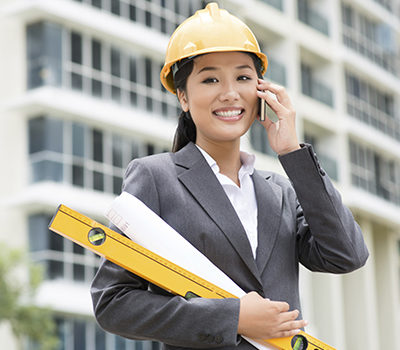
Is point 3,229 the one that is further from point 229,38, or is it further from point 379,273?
point 229,38

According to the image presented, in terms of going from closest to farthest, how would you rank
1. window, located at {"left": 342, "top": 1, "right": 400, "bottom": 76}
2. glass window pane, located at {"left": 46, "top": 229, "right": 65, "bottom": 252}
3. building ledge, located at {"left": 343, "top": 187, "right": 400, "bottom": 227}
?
glass window pane, located at {"left": 46, "top": 229, "right": 65, "bottom": 252} → building ledge, located at {"left": 343, "top": 187, "right": 400, "bottom": 227} → window, located at {"left": 342, "top": 1, "right": 400, "bottom": 76}

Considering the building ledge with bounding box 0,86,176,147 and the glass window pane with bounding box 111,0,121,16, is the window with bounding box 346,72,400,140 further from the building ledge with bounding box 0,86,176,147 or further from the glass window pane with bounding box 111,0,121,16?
the glass window pane with bounding box 111,0,121,16

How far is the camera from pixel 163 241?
3467 mm

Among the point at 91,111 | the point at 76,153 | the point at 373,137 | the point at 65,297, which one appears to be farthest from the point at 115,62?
the point at 373,137

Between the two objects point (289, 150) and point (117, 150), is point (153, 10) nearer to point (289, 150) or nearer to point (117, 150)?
point (117, 150)

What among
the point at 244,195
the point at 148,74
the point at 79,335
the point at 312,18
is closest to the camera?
the point at 244,195

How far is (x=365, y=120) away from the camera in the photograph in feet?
124

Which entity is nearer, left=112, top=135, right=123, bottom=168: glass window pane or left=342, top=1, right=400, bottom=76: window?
left=112, top=135, right=123, bottom=168: glass window pane

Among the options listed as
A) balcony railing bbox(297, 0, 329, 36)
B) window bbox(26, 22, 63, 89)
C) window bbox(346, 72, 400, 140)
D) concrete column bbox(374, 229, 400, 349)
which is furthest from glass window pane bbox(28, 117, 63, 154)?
concrete column bbox(374, 229, 400, 349)

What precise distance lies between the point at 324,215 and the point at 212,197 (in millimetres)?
398

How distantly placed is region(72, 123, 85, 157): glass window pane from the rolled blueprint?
75.8 feet

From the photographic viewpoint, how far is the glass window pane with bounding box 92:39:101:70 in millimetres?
27594

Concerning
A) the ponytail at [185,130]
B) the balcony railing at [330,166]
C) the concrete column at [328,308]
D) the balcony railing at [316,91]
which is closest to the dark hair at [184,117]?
the ponytail at [185,130]

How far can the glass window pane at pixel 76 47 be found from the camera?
27.0 meters
